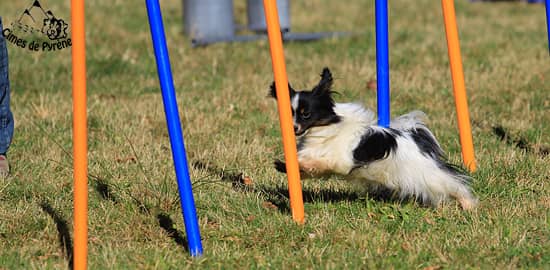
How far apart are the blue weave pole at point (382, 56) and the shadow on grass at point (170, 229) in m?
1.48

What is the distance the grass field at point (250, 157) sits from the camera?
4.35m

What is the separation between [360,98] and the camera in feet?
27.9

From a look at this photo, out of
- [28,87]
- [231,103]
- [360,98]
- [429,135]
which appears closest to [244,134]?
[231,103]

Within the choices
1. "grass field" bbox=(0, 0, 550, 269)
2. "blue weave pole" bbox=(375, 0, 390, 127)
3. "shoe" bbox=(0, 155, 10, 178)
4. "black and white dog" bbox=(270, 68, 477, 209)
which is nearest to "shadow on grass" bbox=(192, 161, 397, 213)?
"grass field" bbox=(0, 0, 550, 269)

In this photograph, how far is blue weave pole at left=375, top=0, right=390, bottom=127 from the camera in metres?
5.51

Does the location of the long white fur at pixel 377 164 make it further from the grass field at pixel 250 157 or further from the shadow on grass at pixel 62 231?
the shadow on grass at pixel 62 231

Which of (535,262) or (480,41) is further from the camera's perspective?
(480,41)

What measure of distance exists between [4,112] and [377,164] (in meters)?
2.67

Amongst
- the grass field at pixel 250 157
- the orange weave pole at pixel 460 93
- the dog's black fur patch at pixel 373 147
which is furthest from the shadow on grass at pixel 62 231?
the orange weave pole at pixel 460 93

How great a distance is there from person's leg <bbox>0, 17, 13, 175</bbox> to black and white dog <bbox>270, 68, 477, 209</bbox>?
6.77 feet

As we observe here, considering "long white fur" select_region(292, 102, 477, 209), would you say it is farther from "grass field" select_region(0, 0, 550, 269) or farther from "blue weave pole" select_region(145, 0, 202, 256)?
"blue weave pole" select_region(145, 0, 202, 256)

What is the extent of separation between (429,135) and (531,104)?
3.24 metres

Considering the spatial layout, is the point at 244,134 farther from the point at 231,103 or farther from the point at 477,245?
the point at 477,245

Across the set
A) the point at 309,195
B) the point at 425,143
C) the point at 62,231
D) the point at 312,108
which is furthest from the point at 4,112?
the point at 425,143
